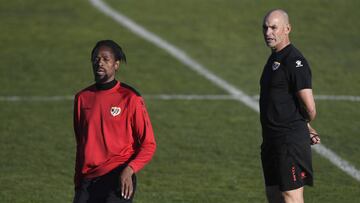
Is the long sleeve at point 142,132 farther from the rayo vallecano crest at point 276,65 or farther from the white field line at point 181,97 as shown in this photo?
the white field line at point 181,97

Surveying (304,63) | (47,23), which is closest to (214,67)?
(47,23)

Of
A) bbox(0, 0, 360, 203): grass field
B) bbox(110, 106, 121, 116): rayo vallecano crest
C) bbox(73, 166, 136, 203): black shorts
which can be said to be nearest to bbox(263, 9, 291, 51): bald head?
bbox(110, 106, 121, 116): rayo vallecano crest

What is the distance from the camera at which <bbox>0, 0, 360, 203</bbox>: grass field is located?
453 inches

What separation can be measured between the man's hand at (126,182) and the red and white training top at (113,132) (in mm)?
142

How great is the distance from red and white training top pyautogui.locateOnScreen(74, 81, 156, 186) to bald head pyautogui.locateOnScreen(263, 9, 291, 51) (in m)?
1.45

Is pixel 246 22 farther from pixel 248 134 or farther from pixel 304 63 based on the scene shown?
pixel 304 63

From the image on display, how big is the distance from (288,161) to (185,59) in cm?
1072

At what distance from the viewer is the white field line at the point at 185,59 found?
12648 millimetres

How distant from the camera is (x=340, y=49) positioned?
19.7 m

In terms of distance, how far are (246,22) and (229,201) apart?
11.3 m

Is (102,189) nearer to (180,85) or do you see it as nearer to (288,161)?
(288,161)

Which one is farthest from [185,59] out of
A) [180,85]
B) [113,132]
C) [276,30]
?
[113,132]

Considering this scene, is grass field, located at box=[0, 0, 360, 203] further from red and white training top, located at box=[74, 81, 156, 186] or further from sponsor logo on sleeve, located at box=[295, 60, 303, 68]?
red and white training top, located at box=[74, 81, 156, 186]

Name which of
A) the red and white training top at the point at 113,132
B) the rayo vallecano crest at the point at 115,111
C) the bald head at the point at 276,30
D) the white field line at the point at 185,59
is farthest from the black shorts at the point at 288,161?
the white field line at the point at 185,59
